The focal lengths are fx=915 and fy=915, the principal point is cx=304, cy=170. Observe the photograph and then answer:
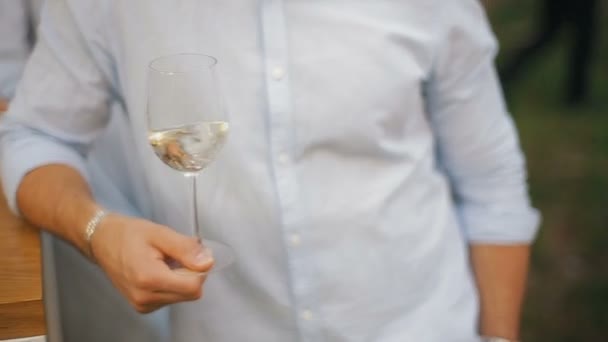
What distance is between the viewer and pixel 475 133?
1305mm

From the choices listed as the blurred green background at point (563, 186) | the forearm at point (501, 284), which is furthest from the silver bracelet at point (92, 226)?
the blurred green background at point (563, 186)

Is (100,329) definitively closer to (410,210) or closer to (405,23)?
(410,210)

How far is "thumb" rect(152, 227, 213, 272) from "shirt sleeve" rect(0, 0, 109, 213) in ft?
0.93

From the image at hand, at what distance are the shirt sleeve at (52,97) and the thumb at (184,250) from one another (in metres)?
0.28

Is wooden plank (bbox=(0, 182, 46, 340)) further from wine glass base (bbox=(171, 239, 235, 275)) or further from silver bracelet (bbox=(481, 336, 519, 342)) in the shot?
silver bracelet (bbox=(481, 336, 519, 342))

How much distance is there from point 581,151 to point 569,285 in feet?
3.16

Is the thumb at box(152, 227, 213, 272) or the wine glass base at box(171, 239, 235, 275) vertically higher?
the thumb at box(152, 227, 213, 272)

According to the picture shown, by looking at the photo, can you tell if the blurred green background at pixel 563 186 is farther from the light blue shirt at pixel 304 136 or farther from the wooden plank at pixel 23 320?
the wooden plank at pixel 23 320

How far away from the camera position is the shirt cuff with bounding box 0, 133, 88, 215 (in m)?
1.15

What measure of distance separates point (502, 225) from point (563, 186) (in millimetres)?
2160

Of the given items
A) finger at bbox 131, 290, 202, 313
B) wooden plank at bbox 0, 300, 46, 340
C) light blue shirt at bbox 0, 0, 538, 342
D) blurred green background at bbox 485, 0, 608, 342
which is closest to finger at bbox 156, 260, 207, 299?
finger at bbox 131, 290, 202, 313

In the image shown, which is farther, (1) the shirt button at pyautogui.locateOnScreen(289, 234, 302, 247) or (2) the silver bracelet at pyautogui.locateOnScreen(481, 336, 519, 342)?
(2) the silver bracelet at pyautogui.locateOnScreen(481, 336, 519, 342)

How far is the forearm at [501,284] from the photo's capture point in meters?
1.38

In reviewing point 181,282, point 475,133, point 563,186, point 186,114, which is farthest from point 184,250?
point 563,186
